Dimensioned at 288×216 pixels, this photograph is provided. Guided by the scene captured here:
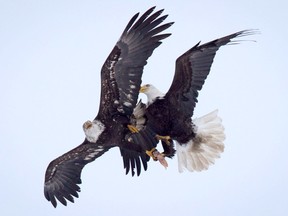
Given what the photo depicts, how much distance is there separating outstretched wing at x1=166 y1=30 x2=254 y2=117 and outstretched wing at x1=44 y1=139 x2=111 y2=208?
1.05 m

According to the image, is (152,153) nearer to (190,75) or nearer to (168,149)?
(168,149)

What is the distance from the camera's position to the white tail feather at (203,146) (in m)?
10.5

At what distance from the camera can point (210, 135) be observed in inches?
415

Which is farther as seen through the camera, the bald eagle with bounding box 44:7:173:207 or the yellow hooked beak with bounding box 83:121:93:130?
the yellow hooked beak with bounding box 83:121:93:130

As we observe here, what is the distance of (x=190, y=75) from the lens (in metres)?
9.88

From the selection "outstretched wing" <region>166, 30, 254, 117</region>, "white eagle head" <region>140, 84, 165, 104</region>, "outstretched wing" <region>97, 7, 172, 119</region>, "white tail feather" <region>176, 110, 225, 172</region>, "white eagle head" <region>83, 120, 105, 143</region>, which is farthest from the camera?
"white tail feather" <region>176, 110, 225, 172</region>

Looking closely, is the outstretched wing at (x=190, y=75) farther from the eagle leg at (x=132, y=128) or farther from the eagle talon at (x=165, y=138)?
the eagle leg at (x=132, y=128)

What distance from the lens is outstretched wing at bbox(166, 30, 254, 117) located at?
9750 mm

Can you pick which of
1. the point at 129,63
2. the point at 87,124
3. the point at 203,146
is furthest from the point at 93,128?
the point at 203,146

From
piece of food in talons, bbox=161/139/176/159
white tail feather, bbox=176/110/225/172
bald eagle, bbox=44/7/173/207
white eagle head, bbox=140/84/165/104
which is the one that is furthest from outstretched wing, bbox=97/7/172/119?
white tail feather, bbox=176/110/225/172

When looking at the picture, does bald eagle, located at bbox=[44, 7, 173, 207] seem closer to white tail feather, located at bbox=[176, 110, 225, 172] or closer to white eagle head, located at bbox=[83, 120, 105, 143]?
white eagle head, located at bbox=[83, 120, 105, 143]

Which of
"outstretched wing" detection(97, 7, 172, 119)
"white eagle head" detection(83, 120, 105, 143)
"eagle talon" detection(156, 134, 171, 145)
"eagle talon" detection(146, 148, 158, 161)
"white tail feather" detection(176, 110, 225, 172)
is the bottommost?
"white tail feather" detection(176, 110, 225, 172)

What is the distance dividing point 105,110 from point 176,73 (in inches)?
43.5

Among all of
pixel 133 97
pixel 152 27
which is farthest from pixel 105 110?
pixel 152 27
